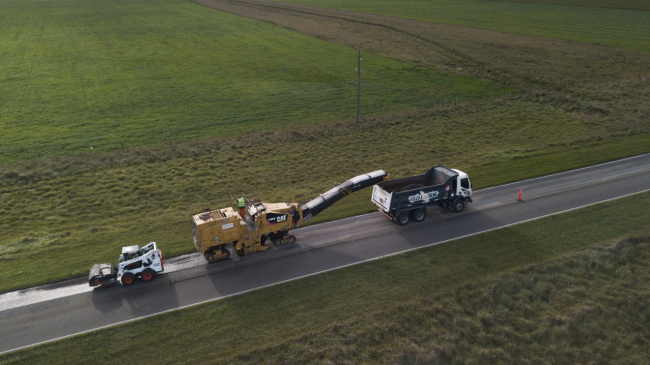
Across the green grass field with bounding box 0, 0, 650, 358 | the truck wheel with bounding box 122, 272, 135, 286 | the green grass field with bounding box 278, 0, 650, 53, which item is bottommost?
the truck wheel with bounding box 122, 272, 135, 286

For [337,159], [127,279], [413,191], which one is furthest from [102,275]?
[337,159]

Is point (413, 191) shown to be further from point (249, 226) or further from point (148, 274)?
point (148, 274)

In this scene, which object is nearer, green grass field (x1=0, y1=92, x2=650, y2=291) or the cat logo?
the cat logo

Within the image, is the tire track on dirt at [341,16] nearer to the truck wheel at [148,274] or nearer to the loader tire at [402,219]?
the loader tire at [402,219]

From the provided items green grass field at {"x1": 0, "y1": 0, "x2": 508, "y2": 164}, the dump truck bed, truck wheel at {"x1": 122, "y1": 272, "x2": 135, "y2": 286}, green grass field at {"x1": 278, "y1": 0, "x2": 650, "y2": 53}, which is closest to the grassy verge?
truck wheel at {"x1": 122, "y1": 272, "x2": 135, "y2": 286}

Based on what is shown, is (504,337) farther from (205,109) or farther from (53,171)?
(205,109)

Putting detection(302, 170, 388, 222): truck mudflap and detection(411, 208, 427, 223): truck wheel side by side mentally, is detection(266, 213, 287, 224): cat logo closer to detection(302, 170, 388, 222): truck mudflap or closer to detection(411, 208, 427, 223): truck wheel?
detection(302, 170, 388, 222): truck mudflap
